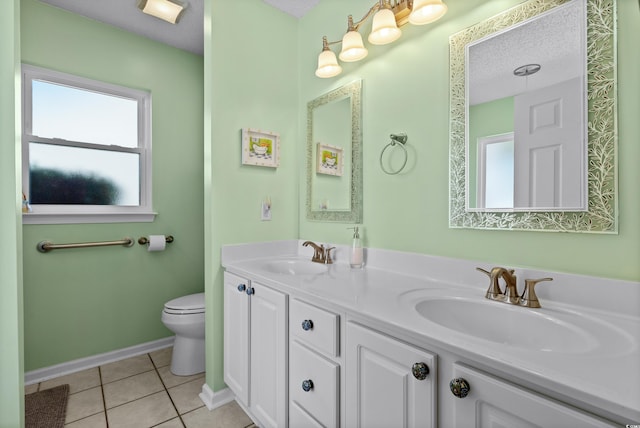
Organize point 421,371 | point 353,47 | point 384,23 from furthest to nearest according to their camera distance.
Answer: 1. point 353,47
2. point 384,23
3. point 421,371

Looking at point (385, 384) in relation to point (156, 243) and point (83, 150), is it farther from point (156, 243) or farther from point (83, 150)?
point (83, 150)

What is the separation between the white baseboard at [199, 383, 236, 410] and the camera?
70.1 inches

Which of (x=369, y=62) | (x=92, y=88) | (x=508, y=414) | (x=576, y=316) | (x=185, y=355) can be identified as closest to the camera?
(x=508, y=414)

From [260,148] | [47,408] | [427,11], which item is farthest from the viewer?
[260,148]

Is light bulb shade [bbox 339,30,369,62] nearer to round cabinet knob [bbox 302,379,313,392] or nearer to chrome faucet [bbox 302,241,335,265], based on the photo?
chrome faucet [bbox 302,241,335,265]

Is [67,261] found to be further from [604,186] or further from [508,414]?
[604,186]

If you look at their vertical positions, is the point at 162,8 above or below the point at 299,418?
above

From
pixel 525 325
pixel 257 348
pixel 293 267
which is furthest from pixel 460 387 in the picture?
pixel 293 267

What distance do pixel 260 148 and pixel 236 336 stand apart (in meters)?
1.16

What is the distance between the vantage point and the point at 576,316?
36.4 inches

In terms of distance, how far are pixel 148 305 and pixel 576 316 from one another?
9.01ft

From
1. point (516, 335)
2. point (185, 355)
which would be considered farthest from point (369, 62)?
point (185, 355)

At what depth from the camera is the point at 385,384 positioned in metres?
0.88

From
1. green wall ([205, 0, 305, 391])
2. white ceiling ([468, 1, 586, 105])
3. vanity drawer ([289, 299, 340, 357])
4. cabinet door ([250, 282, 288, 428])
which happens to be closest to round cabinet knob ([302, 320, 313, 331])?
vanity drawer ([289, 299, 340, 357])
